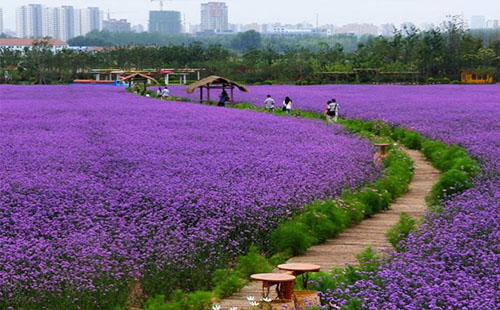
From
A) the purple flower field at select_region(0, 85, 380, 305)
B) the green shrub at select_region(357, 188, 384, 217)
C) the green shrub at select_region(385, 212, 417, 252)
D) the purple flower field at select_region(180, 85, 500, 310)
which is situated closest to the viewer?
the purple flower field at select_region(180, 85, 500, 310)

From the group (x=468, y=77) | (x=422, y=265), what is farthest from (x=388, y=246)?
(x=468, y=77)

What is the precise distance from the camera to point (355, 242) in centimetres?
1295

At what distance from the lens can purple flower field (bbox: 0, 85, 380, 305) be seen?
360 inches

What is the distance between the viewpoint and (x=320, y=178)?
1552cm

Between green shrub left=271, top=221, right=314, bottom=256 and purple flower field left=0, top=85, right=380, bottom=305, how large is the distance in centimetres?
17

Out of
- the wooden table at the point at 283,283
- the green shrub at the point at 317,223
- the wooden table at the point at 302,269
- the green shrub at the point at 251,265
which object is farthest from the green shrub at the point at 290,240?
the wooden table at the point at 283,283

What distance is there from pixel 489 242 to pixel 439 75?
266 ft

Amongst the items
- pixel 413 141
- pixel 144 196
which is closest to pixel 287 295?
pixel 144 196

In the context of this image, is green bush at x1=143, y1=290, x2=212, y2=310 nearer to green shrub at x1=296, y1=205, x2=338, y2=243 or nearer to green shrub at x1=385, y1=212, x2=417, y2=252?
green shrub at x1=385, y1=212, x2=417, y2=252

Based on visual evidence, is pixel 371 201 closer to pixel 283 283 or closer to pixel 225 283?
pixel 225 283

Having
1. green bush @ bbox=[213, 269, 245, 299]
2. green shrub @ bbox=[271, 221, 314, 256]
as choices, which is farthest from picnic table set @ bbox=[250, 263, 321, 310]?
green shrub @ bbox=[271, 221, 314, 256]

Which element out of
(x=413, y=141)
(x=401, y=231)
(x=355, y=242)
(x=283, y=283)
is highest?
(x=283, y=283)

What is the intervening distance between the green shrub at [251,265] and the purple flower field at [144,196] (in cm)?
24

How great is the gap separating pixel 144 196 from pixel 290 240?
7.06 ft
